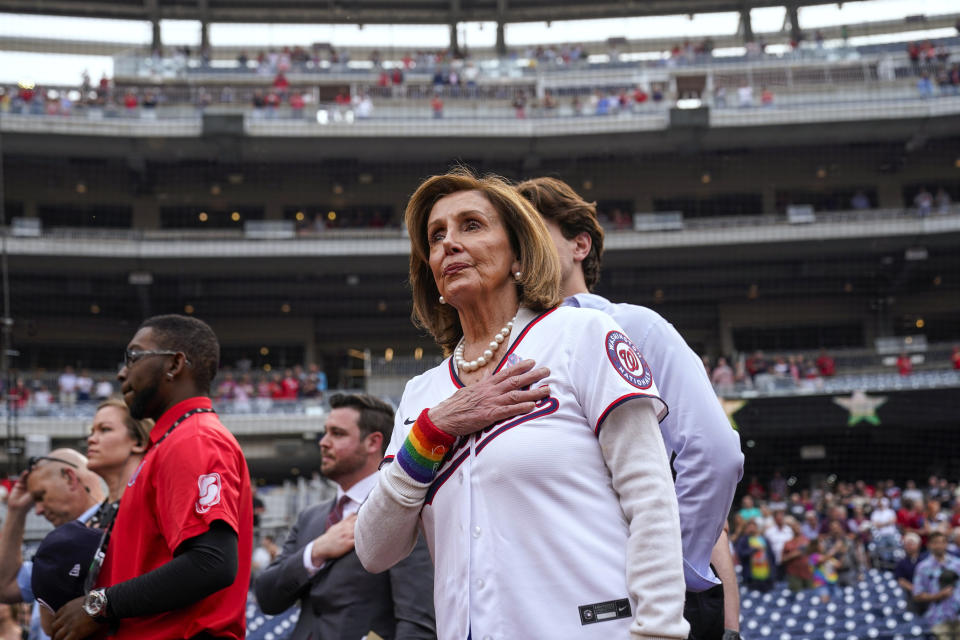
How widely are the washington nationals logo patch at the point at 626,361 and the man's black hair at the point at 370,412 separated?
219 cm

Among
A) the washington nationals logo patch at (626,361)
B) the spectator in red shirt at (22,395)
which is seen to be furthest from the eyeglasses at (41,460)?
the spectator in red shirt at (22,395)

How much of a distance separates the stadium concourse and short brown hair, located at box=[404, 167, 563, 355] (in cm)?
2097

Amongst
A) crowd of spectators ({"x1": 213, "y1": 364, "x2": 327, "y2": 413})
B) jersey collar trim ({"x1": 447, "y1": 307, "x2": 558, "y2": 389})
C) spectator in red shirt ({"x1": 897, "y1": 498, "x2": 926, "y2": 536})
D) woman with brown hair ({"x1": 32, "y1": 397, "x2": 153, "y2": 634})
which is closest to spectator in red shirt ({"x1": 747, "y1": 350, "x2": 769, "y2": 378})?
spectator in red shirt ({"x1": 897, "y1": 498, "x2": 926, "y2": 536})

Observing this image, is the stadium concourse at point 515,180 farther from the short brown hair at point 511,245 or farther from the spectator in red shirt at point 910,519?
the short brown hair at point 511,245

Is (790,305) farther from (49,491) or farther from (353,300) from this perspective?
Answer: (49,491)

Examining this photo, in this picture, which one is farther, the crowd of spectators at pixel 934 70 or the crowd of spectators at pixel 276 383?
the crowd of spectators at pixel 934 70

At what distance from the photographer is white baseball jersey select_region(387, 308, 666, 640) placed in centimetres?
198

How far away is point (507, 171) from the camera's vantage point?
97.5ft

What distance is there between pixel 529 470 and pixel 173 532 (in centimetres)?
119

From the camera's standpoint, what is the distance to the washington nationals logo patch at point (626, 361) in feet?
6.81

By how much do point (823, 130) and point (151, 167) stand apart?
19.5 meters

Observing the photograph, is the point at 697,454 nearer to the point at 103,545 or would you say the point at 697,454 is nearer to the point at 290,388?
the point at 103,545

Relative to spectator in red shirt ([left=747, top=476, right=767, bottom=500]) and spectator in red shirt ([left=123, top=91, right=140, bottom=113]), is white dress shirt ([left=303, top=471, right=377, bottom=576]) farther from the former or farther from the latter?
spectator in red shirt ([left=123, top=91, right=140, bottom=113])

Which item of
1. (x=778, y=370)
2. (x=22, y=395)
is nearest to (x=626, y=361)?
(x=778, y=370)
